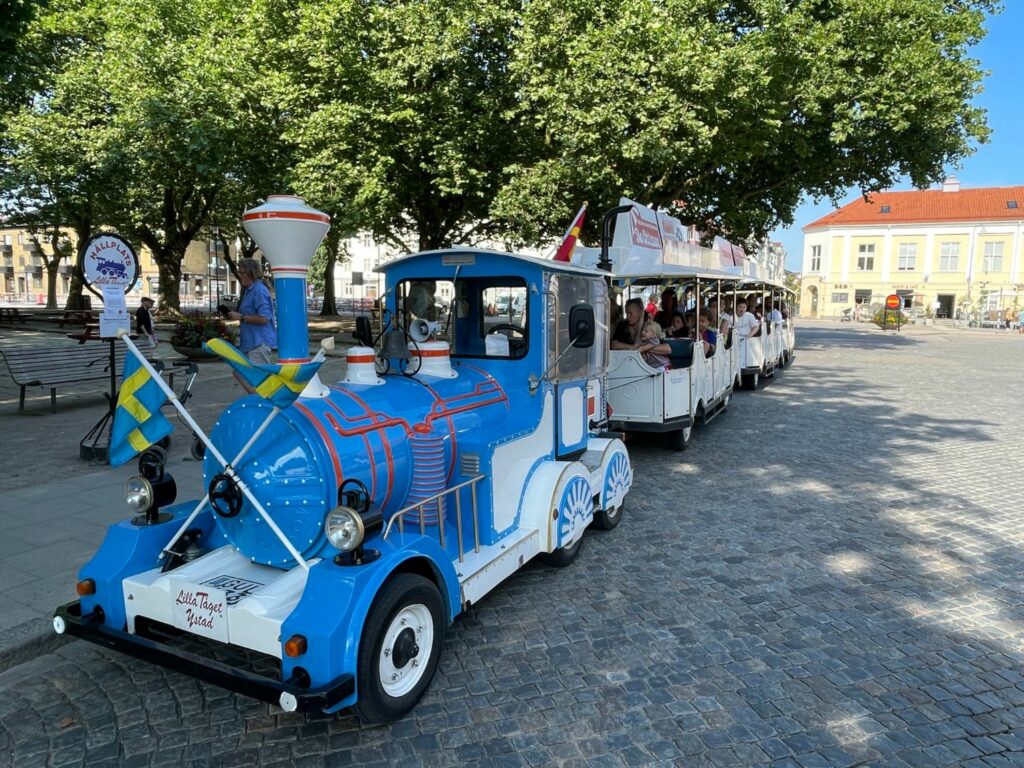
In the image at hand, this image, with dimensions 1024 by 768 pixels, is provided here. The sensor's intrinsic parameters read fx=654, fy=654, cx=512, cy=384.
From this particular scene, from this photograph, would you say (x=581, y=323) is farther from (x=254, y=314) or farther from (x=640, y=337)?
(x=640, y=337)

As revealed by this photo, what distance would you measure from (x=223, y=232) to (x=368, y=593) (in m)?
32.0

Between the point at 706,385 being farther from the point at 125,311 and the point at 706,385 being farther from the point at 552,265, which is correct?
the point at 125,311

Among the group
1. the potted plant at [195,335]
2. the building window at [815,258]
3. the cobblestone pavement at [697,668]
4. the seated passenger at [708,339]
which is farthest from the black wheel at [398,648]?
the building window at [815,258]

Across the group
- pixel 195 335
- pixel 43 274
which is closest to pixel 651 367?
pixel 195 335

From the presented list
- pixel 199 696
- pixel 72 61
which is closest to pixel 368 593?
pixel 199 696

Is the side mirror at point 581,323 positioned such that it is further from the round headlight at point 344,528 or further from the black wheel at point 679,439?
the black wheel at point 679,439

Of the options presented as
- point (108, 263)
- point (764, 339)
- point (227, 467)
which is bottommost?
point (227, 467)

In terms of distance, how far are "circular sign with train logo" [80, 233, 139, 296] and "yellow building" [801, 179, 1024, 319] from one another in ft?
192

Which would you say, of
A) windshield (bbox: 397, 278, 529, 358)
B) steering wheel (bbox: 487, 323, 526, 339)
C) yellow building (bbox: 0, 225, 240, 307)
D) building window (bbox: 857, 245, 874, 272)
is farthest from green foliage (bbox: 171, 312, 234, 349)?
building window (bbox: 857, 245, 874, 272)

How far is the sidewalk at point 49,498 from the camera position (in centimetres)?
381

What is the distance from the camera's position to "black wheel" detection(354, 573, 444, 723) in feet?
9.03

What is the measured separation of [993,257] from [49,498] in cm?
6620

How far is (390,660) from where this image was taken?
2.95 m

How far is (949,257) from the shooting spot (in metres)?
55.6
